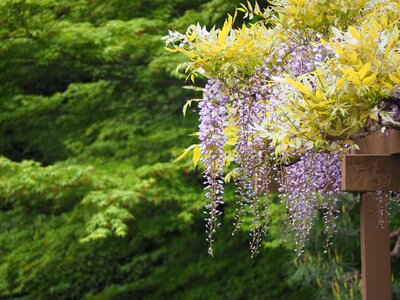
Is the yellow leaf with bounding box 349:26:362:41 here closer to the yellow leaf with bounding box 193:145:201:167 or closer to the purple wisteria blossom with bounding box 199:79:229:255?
the purple wisteria blossom with bounding box 199:79:229:255

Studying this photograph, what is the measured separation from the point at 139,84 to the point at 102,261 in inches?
90.3

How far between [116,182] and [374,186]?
3.49 metres

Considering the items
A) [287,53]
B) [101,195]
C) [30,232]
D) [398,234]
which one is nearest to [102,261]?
[30,232]

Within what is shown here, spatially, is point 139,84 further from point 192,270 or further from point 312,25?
point 312,25

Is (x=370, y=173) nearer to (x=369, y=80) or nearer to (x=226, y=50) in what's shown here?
(x=369, y=80)

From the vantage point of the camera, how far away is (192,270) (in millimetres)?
7996

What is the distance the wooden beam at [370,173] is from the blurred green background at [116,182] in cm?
257

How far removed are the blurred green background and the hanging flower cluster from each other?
7.53 ft

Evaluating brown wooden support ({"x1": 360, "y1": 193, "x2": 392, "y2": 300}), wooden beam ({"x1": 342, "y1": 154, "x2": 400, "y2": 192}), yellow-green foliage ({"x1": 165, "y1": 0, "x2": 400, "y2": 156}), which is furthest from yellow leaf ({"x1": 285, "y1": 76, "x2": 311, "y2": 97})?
brown wooden support ({"x1": 360, "y1": 193, "x2": 392, "y2": 300})

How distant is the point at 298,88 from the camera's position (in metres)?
2.71

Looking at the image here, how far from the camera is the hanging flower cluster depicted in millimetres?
2654

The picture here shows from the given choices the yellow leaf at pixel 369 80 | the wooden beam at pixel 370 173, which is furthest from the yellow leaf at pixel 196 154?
the yellow leaf at pixel 369 80

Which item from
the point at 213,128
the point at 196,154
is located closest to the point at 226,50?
the point at 213,128

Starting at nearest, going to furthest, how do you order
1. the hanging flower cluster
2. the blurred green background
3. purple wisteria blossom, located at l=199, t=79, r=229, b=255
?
the hanging flower cluster, purple wisteria blossom, located at l=199, t=79, r=229, b=255, the blurred green background
